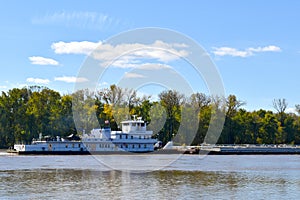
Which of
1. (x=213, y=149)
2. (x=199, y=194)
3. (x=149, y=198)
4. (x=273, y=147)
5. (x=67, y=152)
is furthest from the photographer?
(x=273, y=147)

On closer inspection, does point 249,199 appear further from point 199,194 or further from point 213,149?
point 213,149

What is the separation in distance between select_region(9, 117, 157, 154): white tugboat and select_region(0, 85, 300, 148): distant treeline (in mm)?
11535

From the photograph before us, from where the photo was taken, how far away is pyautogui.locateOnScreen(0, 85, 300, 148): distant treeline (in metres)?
109

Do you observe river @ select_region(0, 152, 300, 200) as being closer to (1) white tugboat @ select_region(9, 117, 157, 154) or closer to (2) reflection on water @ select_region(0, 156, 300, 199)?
(2) reflection on water @ select_region(0, 156, 300, 199)

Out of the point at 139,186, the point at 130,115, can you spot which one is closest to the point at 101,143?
the point at 130,115

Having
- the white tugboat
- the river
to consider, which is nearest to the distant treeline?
the white tugboat

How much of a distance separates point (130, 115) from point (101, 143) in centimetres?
1725

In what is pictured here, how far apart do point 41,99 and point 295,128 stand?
2634 inches

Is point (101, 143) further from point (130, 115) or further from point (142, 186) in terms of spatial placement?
point (142, 186)

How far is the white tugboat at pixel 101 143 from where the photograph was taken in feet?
302

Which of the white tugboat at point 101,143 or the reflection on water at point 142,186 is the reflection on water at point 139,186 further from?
the white tugboat at point 101,143

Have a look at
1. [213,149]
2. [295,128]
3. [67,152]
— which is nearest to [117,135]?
[67,152]

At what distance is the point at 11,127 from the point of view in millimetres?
107688

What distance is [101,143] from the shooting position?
3812 inches
